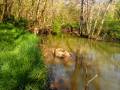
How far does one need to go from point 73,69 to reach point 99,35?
13.3 metres

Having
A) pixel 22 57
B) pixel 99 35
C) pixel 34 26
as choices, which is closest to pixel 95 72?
pixel 22 57

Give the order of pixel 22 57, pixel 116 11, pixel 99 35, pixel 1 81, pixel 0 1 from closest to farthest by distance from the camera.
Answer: pixel 1 81, pixel 22 57, pixel 0 1, pixel 99 35, pixel 116 11

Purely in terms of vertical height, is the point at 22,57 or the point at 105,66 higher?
the point at 22,57

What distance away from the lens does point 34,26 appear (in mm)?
11672

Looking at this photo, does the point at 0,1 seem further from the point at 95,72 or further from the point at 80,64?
the point at 95,72

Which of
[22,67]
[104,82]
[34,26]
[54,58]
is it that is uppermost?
[34,26]

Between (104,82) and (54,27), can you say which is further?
(54,27)

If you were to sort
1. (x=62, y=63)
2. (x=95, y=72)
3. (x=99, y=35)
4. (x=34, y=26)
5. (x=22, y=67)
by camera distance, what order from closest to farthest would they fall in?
(x=22, y=67), (x=95, y=72), (x=62, y=63), (x=34, y=26), (x=99, y=35)

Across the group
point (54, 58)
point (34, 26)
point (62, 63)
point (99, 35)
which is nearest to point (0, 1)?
point (34, 26)

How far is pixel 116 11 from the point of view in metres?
28.0

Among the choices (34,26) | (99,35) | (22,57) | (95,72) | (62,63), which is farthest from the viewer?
(99,35)

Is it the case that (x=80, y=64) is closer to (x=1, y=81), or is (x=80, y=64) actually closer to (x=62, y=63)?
(x=62, y=63)

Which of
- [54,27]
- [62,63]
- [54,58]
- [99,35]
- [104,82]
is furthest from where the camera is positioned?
[54,27]

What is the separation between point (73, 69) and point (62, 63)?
0.89 m
